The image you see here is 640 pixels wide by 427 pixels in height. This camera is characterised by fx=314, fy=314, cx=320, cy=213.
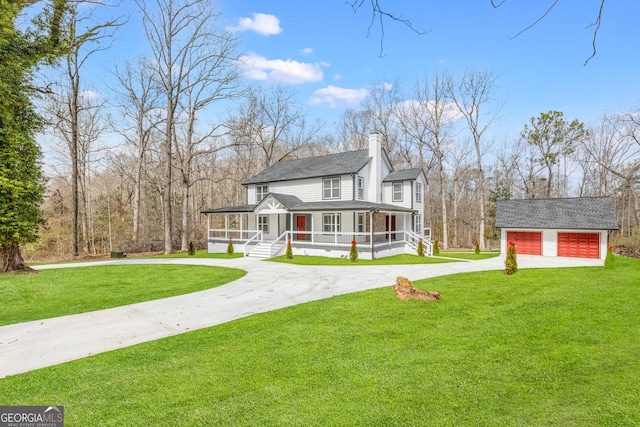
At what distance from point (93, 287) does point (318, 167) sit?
55.2 ft

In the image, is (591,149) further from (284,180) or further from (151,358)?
(151,358)

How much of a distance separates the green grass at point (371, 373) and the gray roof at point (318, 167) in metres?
16.0

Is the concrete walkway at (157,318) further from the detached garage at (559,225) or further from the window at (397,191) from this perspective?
the window at (397,191)

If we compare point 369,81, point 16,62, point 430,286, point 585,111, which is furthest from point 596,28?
point 369,81

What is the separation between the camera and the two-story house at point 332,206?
67.7 ft

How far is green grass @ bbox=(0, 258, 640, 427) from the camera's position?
3.40 metres

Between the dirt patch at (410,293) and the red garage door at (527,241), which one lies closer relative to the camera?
the dirt patch at (410,293)

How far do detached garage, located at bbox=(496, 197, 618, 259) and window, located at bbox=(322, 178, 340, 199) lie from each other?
35.3ft

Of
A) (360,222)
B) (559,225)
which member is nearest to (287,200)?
(360,222)

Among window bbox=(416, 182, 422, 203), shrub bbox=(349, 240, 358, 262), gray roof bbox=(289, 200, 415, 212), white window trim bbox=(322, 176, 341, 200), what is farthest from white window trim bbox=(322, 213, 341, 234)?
window bbox=(416, 182, 422, 203)

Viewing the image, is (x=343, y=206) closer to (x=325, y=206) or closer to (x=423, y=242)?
(x=325, y=206)

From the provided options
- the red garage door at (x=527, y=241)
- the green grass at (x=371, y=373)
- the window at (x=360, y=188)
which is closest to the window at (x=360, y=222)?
the window at (x=360, y=188)

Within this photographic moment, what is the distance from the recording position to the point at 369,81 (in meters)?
34.7

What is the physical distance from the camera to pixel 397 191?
77.8 feet
